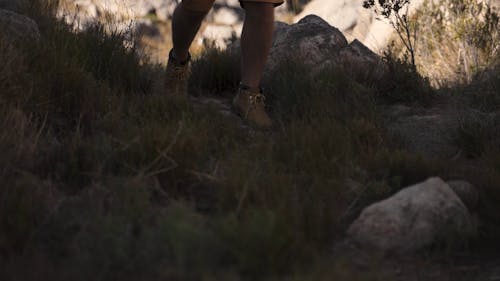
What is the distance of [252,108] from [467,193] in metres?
1.45

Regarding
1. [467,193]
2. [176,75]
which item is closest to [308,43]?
[176,75]

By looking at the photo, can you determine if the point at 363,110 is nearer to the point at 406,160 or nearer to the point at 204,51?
the point at 406,160

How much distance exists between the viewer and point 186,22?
4.05 meters

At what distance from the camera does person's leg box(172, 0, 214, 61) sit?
3953 millimetres

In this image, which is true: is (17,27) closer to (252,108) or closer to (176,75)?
(176,75)

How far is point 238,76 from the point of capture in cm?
477

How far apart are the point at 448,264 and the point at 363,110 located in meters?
1.53

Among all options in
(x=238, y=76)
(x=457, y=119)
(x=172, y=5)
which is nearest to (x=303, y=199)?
(x=457, y=119)

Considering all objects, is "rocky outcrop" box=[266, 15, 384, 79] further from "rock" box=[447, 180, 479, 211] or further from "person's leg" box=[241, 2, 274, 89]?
"rock" box=[447, 180, 479, 211]

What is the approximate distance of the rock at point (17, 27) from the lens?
12.2ft

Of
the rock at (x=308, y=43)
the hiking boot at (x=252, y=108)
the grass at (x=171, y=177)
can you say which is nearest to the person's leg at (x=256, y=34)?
the hiking boot at (x=252, y=108)

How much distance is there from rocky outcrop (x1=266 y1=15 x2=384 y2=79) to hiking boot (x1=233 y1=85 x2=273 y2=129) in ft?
3.38

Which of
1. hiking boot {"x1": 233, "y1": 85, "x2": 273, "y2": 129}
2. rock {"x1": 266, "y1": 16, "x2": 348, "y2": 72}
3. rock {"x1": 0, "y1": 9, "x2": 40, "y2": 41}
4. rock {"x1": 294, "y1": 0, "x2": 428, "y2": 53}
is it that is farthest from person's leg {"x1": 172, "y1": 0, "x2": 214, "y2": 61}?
rock {"x1": 294, "y1": 0, "x2": 428, "y2": 53}

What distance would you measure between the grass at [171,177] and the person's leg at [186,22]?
0.35 meters
